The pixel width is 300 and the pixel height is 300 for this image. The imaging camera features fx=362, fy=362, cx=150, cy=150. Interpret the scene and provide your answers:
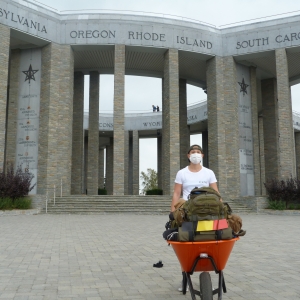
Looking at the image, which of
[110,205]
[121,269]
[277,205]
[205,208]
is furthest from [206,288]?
[277,205]

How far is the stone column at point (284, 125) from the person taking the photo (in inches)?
930

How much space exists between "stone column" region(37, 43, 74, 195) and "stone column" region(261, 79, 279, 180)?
1650 centimetres

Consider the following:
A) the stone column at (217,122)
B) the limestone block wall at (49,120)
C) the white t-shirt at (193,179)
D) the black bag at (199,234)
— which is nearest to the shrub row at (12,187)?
the limestone block wall at (49,120)

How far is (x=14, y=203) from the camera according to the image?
17.8 m

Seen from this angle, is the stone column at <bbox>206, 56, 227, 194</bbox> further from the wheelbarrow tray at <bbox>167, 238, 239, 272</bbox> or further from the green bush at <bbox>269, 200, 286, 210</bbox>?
the wheelbarrow tray at <bbox>167, 238, 239, 272</bbox>

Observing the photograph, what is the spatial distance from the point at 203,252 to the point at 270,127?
28.7 meters

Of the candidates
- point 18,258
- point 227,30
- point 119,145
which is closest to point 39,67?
point 119,145

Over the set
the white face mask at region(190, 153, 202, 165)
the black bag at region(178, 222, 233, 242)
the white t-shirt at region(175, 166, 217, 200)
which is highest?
the white face mask at region(190, 153, 202, 165)

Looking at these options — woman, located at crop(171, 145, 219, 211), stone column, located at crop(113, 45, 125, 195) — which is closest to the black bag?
woman, located at crop(171, 145, 219, 211)

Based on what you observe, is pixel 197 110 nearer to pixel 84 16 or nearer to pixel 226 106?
pixel 226 106

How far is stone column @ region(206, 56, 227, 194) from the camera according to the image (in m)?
24.5

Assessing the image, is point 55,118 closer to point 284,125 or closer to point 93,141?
point 93,141

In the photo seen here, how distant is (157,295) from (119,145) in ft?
63.6

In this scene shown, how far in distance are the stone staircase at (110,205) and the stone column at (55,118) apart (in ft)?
8.42
